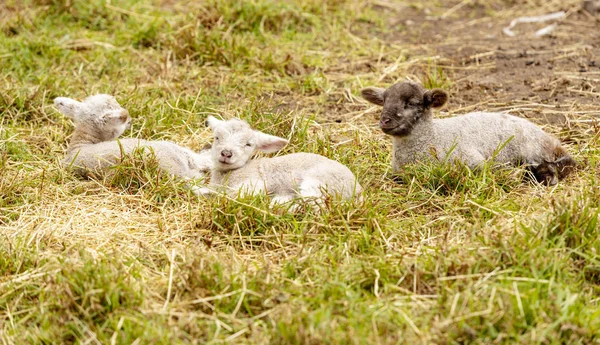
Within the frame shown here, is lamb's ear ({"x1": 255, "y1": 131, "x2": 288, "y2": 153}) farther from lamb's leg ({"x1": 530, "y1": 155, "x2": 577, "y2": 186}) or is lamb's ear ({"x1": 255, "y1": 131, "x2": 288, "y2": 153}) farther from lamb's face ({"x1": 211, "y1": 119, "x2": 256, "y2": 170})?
lamb's leg ({"x1": 530, "y1": 155, "x2": 577, "y2": 186})

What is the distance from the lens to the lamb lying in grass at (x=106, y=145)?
21.1 feet

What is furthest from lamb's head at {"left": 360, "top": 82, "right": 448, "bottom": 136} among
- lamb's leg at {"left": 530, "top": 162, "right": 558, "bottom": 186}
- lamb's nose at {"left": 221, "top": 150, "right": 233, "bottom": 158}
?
lamb's nose at {"left": 221, "top": 150, "right": 233, "bottom": 158}

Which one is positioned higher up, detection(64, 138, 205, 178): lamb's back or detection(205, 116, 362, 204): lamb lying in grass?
detection(205, 116, 362, 204): lamb lying in grass

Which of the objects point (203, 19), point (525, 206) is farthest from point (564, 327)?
point (203, 19)

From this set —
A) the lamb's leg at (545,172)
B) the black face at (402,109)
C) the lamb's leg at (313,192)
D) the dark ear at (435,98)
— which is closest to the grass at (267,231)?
the lamb's leg at (313,192)

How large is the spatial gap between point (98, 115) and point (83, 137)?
0.23 m

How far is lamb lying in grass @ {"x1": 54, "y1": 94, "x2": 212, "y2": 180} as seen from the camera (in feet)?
21.1

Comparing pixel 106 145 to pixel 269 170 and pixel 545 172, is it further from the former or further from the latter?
pixel 545 172

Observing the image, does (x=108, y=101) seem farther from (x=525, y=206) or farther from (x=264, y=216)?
(x=525, y=206)

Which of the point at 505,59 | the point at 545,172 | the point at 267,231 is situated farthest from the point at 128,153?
the point at 505,59

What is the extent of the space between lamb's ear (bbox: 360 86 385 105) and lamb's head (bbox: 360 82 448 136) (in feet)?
0.38

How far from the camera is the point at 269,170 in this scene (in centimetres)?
604

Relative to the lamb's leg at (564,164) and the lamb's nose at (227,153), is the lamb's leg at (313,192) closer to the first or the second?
the lamb's nose at (227,153)

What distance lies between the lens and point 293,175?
5.91 meters
